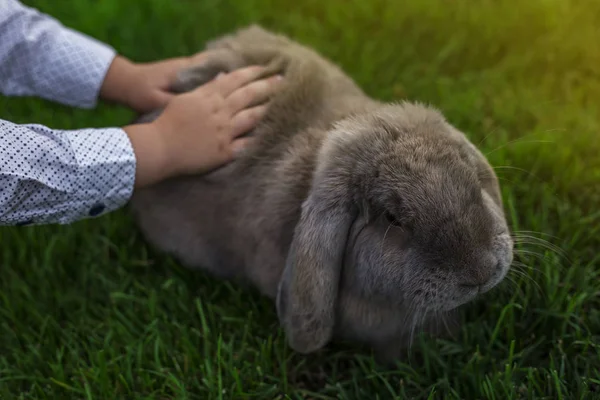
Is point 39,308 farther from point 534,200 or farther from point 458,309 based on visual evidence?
point 534,200

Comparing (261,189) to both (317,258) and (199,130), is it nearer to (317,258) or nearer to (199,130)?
(199,130)

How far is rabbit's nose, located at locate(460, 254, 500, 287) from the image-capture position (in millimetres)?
1782

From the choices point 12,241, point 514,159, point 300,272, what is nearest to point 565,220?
point 514,159

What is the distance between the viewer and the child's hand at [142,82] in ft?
8.70

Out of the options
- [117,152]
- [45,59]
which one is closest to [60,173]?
[117,152]

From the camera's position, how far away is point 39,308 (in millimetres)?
2492

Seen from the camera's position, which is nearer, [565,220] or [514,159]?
[565,220]

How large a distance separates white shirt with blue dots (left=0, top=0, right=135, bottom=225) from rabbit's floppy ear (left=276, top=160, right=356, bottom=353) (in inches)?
26.8

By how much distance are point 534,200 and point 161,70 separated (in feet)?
5.21

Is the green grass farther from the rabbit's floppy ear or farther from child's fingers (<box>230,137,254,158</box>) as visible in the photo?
child's fingers (<box>230,137,254,158</box>)

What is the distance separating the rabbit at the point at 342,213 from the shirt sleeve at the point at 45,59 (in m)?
0.47

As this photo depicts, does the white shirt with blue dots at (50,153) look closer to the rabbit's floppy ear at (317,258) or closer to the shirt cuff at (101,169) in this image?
the shirt cuff at (101,169)

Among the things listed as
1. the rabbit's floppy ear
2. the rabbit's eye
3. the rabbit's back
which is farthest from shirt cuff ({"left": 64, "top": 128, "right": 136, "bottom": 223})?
the rabbit's eye

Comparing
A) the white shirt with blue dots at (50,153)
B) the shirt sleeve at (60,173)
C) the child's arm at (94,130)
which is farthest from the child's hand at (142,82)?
the shirt sleeve at (60,173)
